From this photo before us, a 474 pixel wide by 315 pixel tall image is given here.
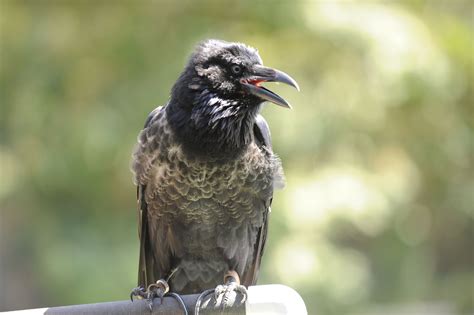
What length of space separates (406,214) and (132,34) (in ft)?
12.0

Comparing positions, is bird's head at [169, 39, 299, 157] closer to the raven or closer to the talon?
the raven

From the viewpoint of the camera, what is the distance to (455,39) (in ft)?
26.9

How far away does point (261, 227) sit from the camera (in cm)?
386

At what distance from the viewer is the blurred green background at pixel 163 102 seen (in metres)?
6.79

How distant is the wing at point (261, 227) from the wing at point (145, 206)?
0.47 meters

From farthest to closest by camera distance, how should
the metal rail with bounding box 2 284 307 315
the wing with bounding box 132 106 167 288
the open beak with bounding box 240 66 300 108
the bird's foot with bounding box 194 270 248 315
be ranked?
the wing with bounding box 132 106 167 288
the open beak with bounding box 240 66 300 108
the bird's foot with bounding box 194 270 248 315
the metal rail with bounding box 2 284 307 315

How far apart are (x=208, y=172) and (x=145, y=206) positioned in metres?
0.48

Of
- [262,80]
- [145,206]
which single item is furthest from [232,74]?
[145,206]

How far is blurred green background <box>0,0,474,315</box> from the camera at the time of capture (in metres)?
6.79

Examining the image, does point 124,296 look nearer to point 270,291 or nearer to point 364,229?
point 364,229

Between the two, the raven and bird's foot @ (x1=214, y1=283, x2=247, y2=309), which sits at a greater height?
the raven

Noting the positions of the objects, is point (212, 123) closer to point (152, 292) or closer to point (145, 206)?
point (145, 206)

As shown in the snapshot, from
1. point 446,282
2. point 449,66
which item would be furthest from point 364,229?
point 446,282

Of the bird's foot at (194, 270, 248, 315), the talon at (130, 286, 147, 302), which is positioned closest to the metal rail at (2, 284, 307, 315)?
the bird's foot at (194, 270, 248, 315)
